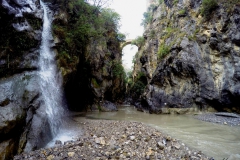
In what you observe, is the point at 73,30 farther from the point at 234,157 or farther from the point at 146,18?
the point at 146,18

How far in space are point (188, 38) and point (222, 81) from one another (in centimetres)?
508

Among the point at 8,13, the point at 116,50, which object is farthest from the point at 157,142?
the point at 116,50

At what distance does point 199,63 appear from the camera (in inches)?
552

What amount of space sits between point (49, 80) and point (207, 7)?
1503cm

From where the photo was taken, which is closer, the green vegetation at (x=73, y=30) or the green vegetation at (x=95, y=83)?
the green vegetation at (x=73, y=30)

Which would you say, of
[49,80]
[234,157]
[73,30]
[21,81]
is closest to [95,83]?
[73,30]

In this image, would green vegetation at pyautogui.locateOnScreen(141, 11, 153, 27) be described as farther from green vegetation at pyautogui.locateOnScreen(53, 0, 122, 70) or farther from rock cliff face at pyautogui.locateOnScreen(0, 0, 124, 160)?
rock cliff face at pyautogui.locateOnScreen(0, 0, 124, 160)

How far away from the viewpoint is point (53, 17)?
35.7 feet

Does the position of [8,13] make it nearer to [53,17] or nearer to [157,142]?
[53,17]

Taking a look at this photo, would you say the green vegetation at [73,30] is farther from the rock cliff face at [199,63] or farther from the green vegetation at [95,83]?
the rock cliff face at [199,63]

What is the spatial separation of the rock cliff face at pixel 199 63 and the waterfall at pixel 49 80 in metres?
9.24

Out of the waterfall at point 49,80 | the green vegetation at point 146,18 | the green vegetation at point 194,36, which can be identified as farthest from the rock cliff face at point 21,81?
the green vegetation at point 146,18

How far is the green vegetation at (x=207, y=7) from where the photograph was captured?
46.4 ft

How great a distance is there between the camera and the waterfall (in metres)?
7.06
